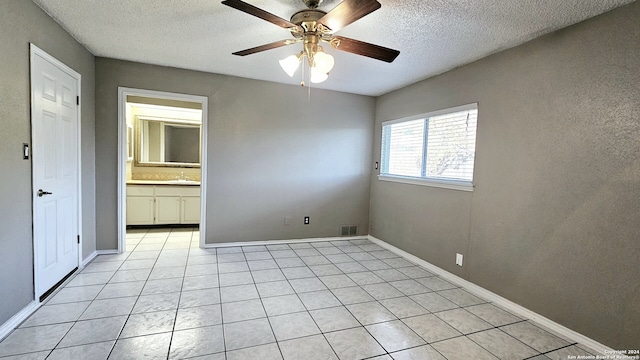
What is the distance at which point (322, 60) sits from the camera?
1.99 meters

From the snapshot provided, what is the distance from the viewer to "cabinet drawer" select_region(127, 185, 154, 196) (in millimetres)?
4721

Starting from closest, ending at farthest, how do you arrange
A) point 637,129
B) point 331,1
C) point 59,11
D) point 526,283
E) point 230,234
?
point 637,129 < point 331,1 < point 59,11 < point 526,283 < point 230,234

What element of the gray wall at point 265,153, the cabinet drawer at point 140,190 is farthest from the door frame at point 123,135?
the cabinet drawer at point 140,190

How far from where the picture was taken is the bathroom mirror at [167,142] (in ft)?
17.1

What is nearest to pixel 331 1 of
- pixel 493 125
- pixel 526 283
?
pixel 493 125

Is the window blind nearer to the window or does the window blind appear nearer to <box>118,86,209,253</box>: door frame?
the window

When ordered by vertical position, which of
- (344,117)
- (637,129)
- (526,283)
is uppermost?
(344,117)

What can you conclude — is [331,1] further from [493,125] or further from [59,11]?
[59,11]

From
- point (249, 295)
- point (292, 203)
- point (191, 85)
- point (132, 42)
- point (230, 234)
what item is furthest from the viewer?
point (292, 203)

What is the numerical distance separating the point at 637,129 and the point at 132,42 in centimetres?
422

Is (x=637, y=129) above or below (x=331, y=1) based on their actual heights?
below

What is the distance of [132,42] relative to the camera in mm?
2910

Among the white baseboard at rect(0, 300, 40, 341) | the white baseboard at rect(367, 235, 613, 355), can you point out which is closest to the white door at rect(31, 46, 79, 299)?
the white baseboard at rect(0, 300, 40, 341)

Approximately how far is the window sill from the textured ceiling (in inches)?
50.9
